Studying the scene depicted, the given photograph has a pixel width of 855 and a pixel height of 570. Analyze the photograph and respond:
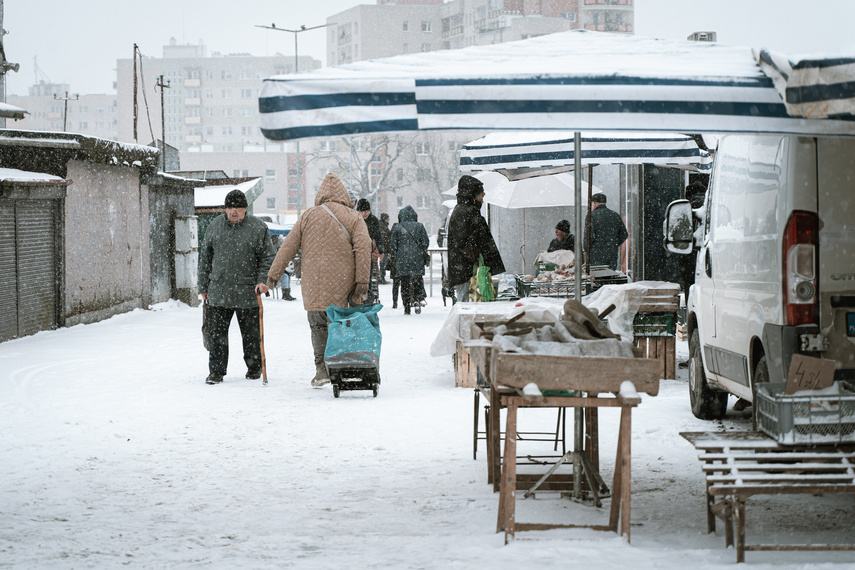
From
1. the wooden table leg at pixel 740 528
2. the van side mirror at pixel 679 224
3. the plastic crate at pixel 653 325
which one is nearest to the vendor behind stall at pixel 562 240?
the plastic crate at pixel 653 325

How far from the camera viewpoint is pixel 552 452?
716 centimetres

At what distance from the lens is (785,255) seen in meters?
5.49

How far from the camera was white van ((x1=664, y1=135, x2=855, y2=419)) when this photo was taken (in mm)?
5398

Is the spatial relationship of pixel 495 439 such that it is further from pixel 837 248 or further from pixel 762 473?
pixel 837 248

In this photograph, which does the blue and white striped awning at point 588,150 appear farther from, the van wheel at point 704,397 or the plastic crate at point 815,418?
the plastic crate at point 815,418

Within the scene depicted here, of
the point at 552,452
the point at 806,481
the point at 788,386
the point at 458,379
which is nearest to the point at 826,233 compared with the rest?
the point at 788,386

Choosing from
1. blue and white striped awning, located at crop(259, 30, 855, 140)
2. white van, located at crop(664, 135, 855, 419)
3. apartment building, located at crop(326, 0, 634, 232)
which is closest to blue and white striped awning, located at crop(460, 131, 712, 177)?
white van, located at crop(664, 135, 855, 419)

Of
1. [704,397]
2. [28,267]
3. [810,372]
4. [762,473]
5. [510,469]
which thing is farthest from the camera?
[28,267]

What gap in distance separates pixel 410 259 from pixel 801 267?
13986 millimetres

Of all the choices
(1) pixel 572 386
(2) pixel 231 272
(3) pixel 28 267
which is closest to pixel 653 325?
(2) pixel 231 272

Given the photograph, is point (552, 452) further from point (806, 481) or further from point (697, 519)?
point (806, 481)

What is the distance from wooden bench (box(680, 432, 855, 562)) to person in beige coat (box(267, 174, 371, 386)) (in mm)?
5528

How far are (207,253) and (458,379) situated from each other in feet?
9.30

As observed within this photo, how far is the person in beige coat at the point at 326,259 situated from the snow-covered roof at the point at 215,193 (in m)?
16.1
